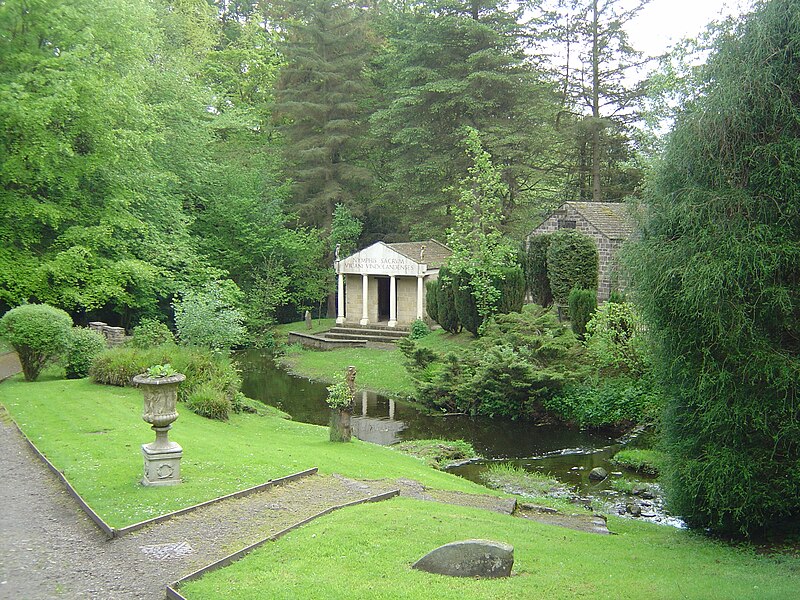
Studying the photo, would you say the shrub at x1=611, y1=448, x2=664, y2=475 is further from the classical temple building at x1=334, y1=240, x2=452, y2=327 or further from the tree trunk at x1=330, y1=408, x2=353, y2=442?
the classical temple building at x1=334, y1=240, x2=452, y2=327

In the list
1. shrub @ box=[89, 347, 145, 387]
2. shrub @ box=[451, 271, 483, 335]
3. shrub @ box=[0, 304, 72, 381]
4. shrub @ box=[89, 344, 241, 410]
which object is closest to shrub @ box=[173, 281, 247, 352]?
shrub @ box=[89, 344, 241, 410]

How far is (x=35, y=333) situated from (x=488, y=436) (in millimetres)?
11946

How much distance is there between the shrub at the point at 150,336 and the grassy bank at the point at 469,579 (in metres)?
12.4

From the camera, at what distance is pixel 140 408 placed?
16.1m

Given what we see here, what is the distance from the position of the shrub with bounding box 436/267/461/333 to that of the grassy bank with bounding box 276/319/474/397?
18.3 inches

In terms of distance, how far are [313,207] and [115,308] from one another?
15.8 metres

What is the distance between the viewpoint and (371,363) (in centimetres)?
2962

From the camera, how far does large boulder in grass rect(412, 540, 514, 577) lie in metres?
7.21

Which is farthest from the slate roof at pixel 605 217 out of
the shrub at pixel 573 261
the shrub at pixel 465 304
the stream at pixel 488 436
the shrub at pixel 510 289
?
the stream at pixel 488 436

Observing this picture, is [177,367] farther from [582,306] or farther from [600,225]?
[600,225]

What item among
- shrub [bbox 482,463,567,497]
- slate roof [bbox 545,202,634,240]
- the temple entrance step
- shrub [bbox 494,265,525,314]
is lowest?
shrub [bbox 482,463,567,497]

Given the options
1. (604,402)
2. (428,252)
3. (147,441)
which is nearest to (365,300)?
(428,252)

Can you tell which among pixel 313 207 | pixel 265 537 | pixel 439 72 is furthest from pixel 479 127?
pixel 265 537

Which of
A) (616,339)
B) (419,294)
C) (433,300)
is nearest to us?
(616,339)
